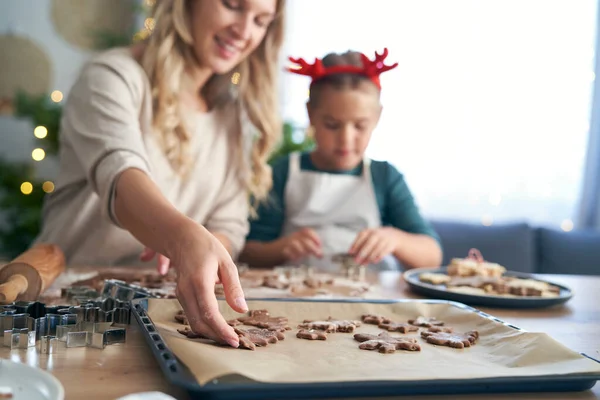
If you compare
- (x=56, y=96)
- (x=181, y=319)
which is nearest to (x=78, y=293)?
(x=181, y=319)

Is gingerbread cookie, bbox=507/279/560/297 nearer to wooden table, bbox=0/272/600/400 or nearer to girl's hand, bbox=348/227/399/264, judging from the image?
wooden table, bbox=0/272/600/400

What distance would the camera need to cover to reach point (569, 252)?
3051 mm

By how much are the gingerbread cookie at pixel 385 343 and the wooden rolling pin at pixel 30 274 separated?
491mm

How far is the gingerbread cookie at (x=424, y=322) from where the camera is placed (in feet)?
3.06

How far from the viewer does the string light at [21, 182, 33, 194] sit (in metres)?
3.06

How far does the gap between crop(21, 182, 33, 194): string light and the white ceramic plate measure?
2717 mm

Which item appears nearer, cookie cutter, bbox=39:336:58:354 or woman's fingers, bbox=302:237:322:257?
cookie cutter, bbox=39:336:58:354

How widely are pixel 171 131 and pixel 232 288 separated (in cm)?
96

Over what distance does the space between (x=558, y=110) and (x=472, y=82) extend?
49cm

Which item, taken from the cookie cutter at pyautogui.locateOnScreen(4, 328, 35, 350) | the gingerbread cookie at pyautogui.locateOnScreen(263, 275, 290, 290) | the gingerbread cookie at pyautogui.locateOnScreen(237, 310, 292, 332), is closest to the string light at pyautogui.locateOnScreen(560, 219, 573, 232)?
the gingerbread cookie at pyautogui.locateOnScreen(263, 275, 290, 290)

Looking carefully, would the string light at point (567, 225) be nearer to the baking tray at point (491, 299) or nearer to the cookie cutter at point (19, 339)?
the baking tray at point (491, 299)

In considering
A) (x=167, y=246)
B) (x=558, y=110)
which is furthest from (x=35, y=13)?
(x=167, y=246)

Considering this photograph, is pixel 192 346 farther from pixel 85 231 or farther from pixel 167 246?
pixel 85 231

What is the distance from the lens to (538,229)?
3.18 metres
